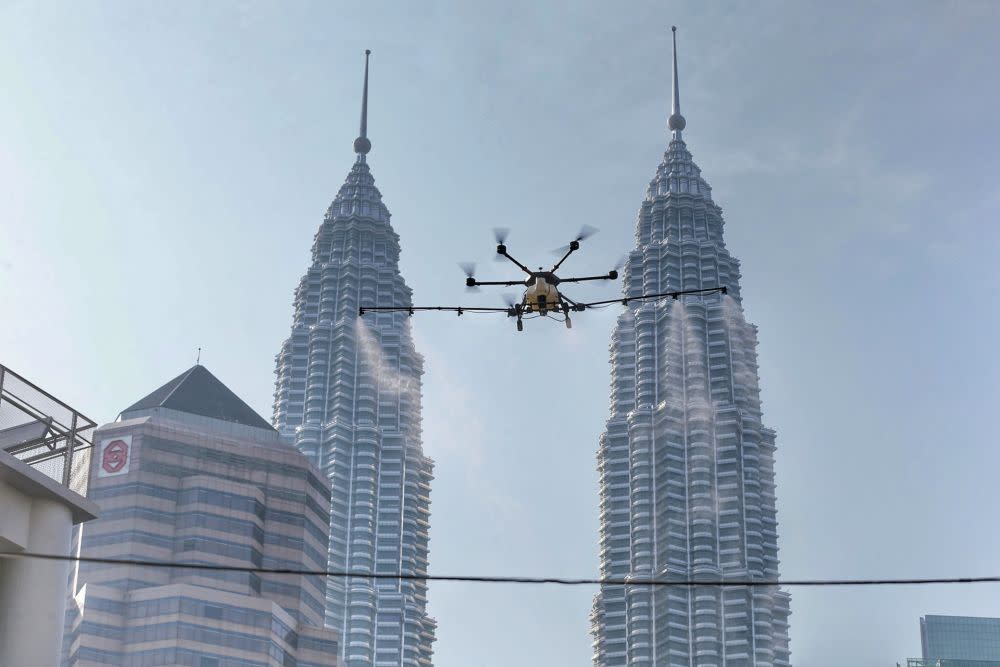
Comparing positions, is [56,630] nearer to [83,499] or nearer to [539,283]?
[83,499]

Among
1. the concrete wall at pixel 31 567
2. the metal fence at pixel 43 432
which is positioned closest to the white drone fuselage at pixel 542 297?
the metal fence at pixel 43 432

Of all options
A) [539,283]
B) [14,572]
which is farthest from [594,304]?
[14,572]

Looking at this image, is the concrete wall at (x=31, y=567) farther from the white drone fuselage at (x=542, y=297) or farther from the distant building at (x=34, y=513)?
the white drone fuselage at (x=542, y=297)

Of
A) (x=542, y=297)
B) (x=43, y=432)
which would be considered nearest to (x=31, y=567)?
(x=43, y=432)

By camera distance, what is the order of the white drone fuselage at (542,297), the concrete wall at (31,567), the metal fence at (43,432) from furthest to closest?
the white drone fuselage at (542,297) < the metal fence at (43,432) < the concrete wall at (31,567)

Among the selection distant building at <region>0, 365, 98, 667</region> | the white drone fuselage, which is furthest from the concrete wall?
the white drone fuselage

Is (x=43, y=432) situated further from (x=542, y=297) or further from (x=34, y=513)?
(x=542, y=297)
